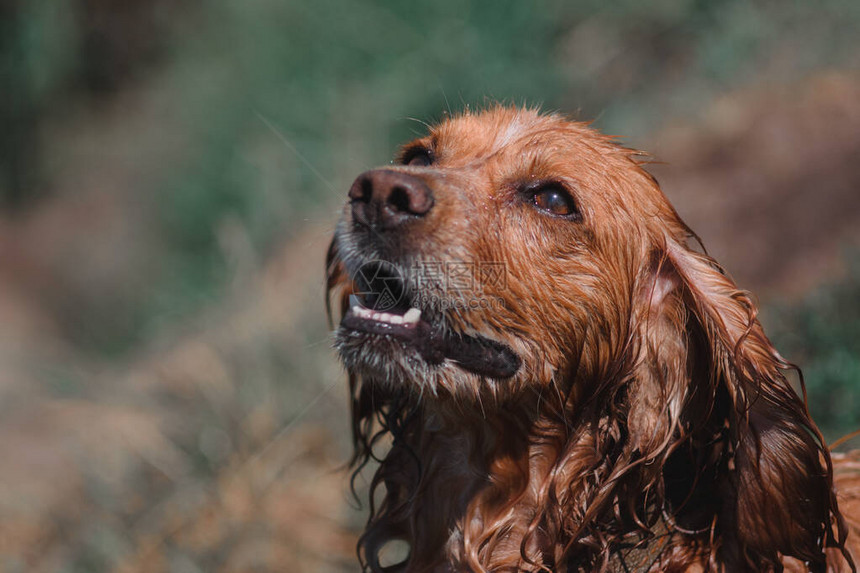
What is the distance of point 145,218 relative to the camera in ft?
34.9

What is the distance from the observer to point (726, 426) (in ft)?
8.54

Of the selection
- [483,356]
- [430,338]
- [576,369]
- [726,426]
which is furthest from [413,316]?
[726,426]

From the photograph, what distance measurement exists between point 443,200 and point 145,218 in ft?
29.3

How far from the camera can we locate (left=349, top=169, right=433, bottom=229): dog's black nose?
8.09 feet

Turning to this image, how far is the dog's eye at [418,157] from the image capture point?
121 inches

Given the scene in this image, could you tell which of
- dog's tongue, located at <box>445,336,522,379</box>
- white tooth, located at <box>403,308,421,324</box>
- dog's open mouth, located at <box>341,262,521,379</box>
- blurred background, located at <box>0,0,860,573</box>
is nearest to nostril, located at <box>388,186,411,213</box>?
dog's open mouth, located at <box>341,262,521,379</box>

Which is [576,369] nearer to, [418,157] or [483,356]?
[483,356]

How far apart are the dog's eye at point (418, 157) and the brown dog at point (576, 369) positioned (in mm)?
335

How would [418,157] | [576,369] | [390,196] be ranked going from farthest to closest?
1. [418,157]
2. [576,369]
3. [390,196]

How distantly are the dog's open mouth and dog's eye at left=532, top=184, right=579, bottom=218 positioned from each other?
18.4 inches

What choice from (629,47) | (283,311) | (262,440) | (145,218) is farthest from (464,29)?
(145,218)

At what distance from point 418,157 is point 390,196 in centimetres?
68

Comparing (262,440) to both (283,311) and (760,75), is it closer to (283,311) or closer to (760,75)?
(283,311)

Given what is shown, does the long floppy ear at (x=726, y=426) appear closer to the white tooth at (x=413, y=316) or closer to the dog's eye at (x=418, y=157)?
the white tooth at (x=413, y=316)
